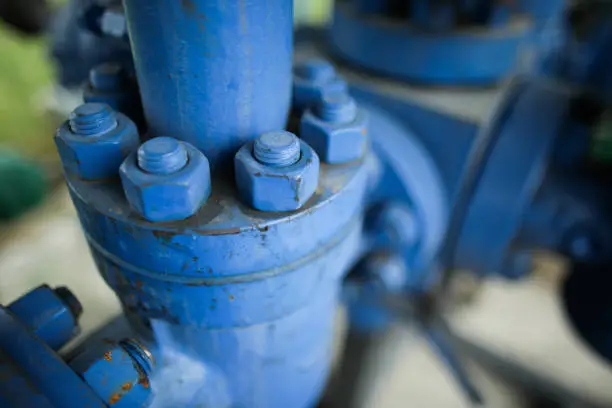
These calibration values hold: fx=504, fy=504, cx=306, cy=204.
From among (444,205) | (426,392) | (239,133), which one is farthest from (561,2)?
(426,392)

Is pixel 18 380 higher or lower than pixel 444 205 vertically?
higher

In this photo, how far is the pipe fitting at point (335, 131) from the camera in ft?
1.36

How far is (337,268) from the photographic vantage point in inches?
17.1

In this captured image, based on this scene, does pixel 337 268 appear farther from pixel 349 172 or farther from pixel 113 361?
pixel 113 361

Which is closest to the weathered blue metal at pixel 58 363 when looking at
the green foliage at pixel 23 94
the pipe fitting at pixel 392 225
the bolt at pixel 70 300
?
the bolt at pixel 70 300

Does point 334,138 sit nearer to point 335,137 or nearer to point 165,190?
point 335,137

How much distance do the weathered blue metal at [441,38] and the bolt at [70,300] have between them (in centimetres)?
52

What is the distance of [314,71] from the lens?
49 cm

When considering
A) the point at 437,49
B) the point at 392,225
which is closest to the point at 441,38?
the point at 437,49

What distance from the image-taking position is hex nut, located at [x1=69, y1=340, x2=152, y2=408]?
350 mm

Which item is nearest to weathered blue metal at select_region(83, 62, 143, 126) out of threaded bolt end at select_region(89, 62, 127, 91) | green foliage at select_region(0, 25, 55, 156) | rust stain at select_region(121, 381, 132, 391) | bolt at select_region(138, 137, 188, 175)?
threaded bolt end at select_region(89, 62, 127, 91)

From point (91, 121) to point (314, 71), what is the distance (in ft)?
0.71

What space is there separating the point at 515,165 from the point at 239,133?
429 mm

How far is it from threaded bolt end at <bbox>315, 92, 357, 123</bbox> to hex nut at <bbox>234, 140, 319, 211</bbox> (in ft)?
0.23
